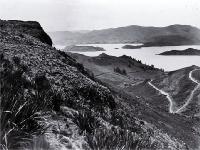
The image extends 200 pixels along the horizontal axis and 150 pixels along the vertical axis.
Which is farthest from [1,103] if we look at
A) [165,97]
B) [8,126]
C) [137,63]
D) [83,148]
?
[137,63]

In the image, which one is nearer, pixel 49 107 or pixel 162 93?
pixel 49 107

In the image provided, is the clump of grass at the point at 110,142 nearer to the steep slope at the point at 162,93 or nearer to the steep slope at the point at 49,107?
the steep slope at the point at 49,107

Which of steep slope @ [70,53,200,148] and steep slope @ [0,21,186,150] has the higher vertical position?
steep slope @ [0,21,186,150]

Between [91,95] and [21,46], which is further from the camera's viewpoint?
[21,46]

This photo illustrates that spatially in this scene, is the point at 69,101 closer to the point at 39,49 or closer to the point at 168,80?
the point at 39,49

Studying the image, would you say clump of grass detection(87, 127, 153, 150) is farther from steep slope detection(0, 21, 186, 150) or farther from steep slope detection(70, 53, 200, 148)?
steep slope detection(70, 53, 200, 148)

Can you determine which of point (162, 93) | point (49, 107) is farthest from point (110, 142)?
point (162, 93)

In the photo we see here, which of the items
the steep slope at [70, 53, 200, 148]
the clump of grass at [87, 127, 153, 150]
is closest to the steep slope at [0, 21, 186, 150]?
the clump of grass at [87, 127, 153, 150]

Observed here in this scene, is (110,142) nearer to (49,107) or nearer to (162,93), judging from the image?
(49,107)
